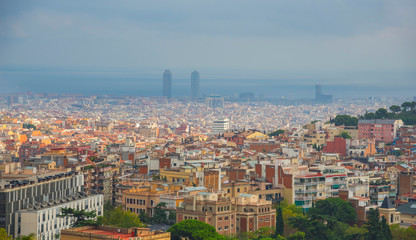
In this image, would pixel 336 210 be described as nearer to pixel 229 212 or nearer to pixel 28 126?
pixel 229 212

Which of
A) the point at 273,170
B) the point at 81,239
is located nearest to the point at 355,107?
the point at 273,170

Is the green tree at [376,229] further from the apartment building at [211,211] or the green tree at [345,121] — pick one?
the green tree at [345,121]

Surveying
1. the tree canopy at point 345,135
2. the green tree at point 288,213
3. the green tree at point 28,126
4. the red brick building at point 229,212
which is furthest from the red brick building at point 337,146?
the green tree at point 28,126

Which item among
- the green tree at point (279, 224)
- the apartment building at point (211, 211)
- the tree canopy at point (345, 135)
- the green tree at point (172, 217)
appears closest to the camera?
the apartment building at point (211, 211)

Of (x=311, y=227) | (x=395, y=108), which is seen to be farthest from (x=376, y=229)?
(x=395, y=108)

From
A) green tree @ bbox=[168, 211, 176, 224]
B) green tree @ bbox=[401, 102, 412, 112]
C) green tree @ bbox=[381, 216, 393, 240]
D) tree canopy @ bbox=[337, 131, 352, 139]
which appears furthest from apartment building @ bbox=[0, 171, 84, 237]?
green tree @ bbox=[401, 102, 412, 112]

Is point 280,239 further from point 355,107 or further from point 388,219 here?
point 355,107

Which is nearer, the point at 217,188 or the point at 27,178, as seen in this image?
the point at 27,178
